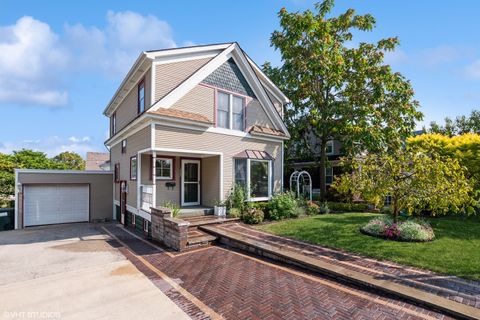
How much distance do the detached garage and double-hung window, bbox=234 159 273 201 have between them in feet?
31.8

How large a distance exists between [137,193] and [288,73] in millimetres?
12019

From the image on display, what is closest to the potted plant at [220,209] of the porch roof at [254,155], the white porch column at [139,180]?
the porch roof at [254,155]

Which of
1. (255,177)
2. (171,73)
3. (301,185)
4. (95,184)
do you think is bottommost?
(301,185)

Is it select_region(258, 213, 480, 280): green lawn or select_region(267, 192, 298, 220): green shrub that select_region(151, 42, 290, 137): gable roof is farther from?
select_region(258, 213, 480, 280): green lawn

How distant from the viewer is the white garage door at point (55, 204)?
14.5 meters

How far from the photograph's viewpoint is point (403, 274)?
5.59 m

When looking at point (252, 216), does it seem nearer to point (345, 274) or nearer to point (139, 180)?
point (139, 180)

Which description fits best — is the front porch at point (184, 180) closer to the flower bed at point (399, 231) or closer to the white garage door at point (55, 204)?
the flower bed at point (399, 231)

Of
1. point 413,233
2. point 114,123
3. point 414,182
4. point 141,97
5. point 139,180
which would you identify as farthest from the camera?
point 114,123

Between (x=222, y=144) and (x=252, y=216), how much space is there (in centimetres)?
362

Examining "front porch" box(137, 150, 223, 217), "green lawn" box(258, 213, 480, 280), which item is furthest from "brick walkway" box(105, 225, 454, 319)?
"front porch" box(137, 150, 223, 217)

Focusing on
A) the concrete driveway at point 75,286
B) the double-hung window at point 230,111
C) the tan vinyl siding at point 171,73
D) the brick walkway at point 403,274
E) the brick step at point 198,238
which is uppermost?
the tan vinyl siding at point 171,73

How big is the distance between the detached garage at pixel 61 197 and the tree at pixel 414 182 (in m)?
14.7

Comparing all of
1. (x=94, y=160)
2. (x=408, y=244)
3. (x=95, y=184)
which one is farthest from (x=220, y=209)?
(x=94, y=160)
